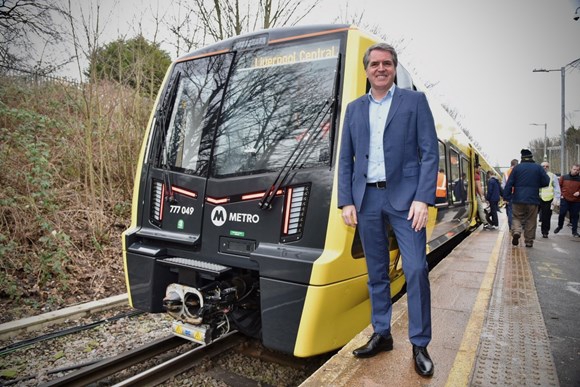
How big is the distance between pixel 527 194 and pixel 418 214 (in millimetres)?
6476

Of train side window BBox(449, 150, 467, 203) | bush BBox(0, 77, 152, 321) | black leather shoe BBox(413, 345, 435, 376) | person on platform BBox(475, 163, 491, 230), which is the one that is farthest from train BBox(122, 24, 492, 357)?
person on platform BBox(475, 163, 491, 230)

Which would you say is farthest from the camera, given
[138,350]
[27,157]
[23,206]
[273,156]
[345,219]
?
[27,157]

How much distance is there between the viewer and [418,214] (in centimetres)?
225

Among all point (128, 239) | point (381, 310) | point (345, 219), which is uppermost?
point (345, 219)

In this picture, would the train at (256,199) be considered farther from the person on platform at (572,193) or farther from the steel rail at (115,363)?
the person on platform at (572,193)

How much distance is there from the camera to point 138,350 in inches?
134

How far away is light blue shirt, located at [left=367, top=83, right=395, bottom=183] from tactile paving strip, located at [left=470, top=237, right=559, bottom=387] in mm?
1308

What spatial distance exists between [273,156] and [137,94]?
5818 millimetres

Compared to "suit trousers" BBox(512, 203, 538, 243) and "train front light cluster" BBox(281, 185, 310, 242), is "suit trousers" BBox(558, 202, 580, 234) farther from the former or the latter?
"train front light cluster" BBox(281, 185, 310, 242)

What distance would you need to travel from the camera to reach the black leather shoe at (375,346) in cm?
250

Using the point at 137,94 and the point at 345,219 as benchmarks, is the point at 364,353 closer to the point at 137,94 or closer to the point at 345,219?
the point at 345,219

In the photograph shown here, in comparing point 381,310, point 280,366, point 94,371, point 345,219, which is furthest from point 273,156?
point 94,371

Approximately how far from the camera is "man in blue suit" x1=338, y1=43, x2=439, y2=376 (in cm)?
231

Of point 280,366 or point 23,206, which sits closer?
point 280,366
